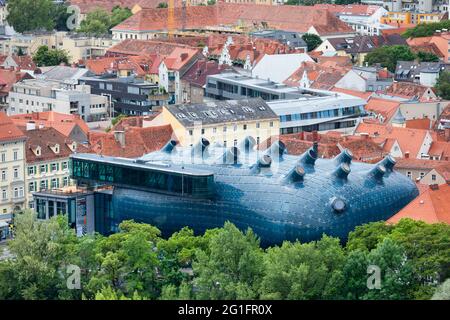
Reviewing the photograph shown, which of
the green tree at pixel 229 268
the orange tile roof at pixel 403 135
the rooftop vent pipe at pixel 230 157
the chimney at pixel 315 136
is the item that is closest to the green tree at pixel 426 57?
the orange tile roof at pixel 403 135

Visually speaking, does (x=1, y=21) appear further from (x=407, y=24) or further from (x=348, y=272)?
(x=348, y=272)

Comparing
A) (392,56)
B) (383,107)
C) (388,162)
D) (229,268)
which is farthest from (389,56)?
(229,268)

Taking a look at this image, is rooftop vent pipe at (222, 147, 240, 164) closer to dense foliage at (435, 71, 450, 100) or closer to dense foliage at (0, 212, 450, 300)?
dense foliage at (0, 212, 450, 300)

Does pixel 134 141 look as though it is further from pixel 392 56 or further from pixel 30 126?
pixel 392 56

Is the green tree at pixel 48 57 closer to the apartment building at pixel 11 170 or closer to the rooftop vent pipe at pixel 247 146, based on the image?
the apartment building at pixel 11 170

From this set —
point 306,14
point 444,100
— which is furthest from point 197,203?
point 306,14
